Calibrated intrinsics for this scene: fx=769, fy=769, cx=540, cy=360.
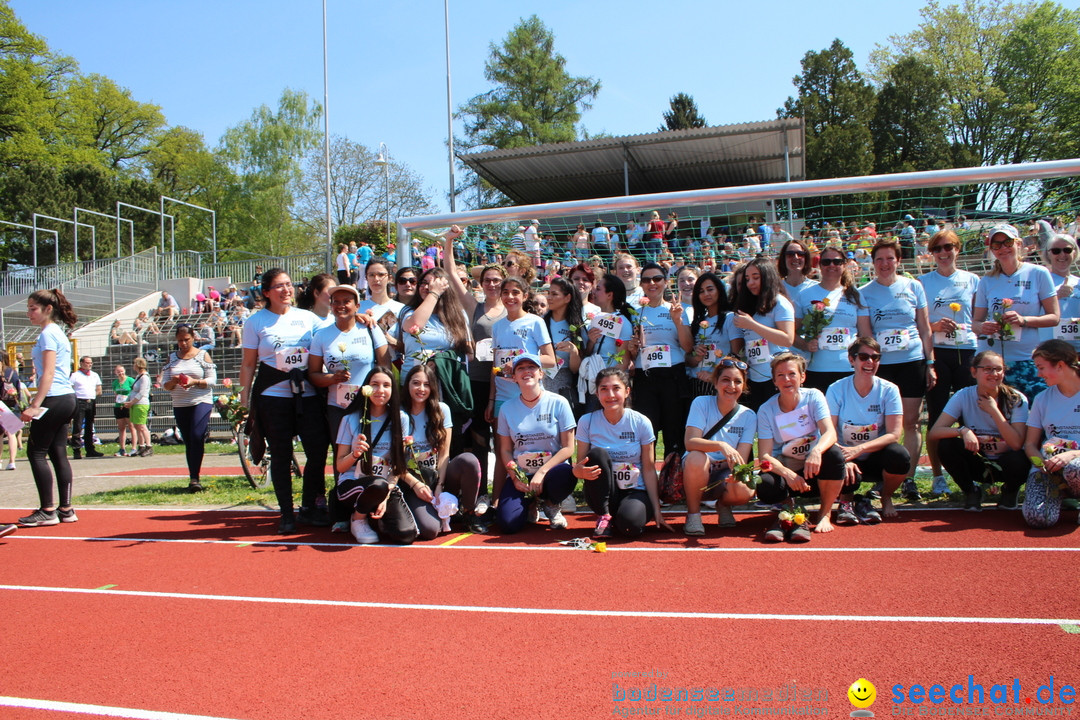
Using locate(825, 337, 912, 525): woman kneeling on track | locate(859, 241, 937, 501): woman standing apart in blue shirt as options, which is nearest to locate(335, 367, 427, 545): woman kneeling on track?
locate(825, 337, 912, 525): woman kneeling on track

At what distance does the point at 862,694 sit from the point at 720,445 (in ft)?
8.95

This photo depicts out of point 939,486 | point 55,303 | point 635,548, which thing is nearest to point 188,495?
point 55,303

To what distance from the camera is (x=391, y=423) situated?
19.5 feet

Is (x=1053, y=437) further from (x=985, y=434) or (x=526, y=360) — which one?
(x=526, y=360)

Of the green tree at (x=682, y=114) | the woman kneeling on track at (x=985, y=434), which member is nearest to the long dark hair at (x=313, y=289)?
the woman kneeling on track at (x=985, y=434)

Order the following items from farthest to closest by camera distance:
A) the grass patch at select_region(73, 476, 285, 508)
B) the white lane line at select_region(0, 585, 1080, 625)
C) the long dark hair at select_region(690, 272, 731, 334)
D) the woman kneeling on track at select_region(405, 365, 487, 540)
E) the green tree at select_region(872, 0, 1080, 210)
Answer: the green tree at select_region(872, 0, 1080, 210) → the grass patch at select_region(73, 476, 285, 508) → the long dark hair at select_region(690, 272, 731, 334) → the woman kneeling on track at select_region(405, 365, 487, 540) → the white lane line at select_region(0, 585, 1080, 625)

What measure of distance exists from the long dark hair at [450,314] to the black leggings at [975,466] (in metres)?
3.91

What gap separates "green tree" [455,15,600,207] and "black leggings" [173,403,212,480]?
39.5m

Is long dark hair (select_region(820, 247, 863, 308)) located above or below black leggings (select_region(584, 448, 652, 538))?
above

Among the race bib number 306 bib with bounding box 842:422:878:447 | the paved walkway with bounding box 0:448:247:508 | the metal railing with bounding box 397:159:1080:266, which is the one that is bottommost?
the paved walkway with bounding box 0:448:247:508

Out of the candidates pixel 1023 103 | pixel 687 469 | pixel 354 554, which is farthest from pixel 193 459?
pixel 1023 103

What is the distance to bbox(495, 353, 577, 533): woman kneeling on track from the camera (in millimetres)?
5891

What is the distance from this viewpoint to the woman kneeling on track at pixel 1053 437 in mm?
5191

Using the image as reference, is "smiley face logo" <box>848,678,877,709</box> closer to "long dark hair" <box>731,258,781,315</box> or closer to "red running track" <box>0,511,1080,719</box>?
"red running track" <box>0,511,1080,719</box>
